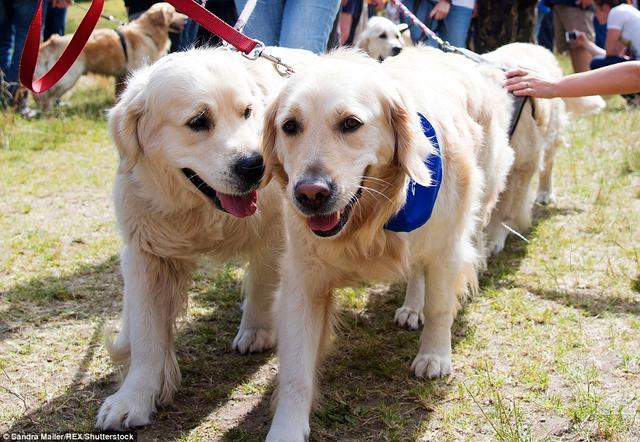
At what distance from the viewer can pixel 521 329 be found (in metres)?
3.58

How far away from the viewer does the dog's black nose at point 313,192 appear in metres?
2.35

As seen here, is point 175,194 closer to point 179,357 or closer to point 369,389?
point 179,357

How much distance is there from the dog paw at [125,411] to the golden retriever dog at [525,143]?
2.61 m

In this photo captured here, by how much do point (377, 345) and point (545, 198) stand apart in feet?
8.75

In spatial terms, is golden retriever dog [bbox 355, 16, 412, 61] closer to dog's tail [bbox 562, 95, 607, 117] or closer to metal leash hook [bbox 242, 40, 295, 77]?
dog's tail [bbox 562, 95, 607, 117]

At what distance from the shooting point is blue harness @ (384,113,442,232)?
2.67 m

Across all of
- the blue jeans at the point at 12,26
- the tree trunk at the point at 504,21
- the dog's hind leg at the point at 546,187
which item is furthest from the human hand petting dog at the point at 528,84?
the blue jeans at the point at 12,26

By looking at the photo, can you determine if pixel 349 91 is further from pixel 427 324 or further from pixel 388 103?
pixel 427 324

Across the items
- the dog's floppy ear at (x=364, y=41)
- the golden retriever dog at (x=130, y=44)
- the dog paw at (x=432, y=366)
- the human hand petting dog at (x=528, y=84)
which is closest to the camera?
the dog paw at (x=432, y=366)

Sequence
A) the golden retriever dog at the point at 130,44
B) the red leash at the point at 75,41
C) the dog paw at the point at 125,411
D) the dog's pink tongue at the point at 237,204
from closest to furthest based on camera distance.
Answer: the dog paw at the point at 125,411
the dog's pink tongue at the point at 237,204
the red leash at the point at 75,41
the golden retriever dog at the point at 130,44

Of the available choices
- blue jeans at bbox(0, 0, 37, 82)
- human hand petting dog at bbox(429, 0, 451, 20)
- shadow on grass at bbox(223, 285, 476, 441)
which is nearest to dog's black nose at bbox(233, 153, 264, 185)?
shadow on grass at bbox(223, 285, 476, 441)

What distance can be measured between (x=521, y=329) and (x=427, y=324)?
628mm

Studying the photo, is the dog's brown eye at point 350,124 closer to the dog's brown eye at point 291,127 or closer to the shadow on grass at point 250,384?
the dog's brown eye at point 291,127

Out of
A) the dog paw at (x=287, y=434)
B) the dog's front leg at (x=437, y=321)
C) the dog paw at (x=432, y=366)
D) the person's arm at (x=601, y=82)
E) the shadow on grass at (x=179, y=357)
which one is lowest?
the shadow on grass at (x=179, y=357)
